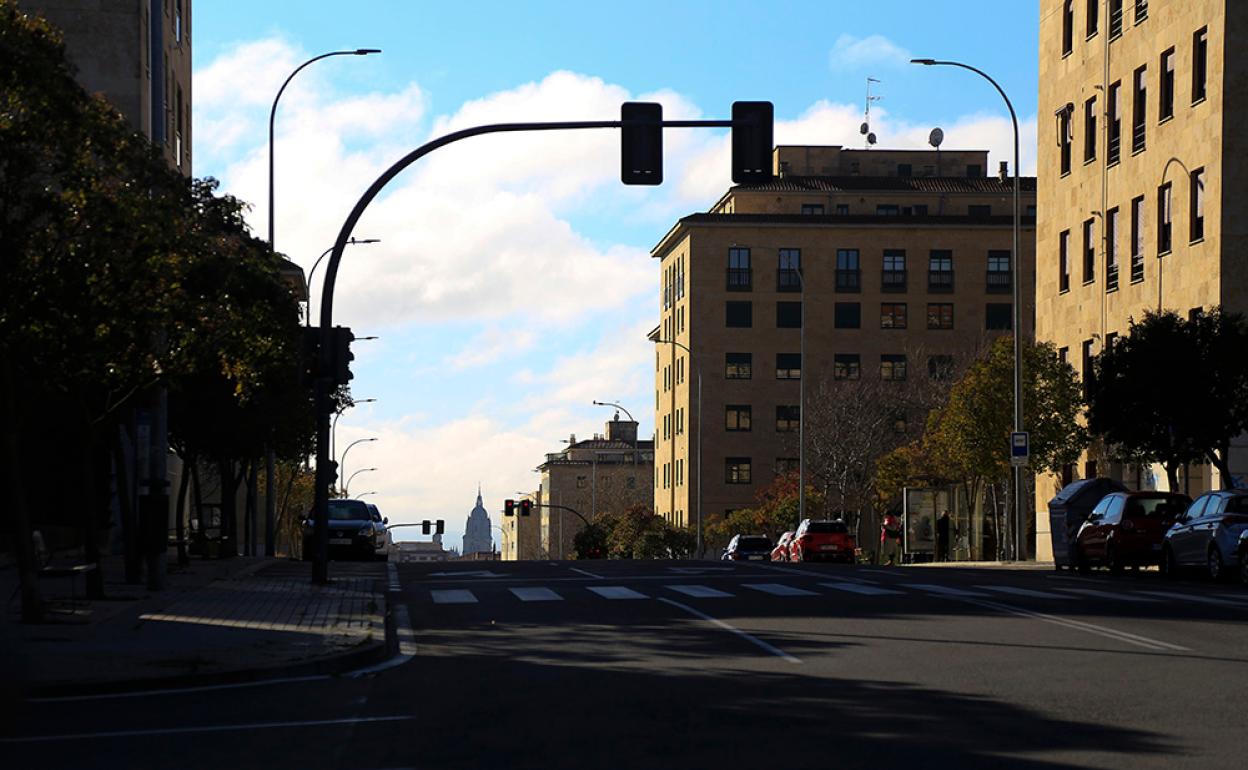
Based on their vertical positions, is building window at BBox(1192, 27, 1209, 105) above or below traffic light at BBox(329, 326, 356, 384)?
above

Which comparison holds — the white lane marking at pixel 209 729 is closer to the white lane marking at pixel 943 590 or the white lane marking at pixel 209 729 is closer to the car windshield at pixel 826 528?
the white lane marking at pixel 943 590

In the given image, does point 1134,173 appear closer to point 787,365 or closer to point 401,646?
point 401,646

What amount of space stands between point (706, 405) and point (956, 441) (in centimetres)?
6058

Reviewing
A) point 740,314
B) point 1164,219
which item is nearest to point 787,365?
point 740,314

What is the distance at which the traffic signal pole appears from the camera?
2361cm

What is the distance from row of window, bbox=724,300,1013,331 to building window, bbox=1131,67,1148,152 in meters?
61.8

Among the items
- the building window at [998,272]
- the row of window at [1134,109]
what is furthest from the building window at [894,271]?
the row of window at [1134,109]

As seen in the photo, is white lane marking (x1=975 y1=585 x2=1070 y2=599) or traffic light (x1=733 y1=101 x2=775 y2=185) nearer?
traffic light (x1=733 y1=101 x2=775 y2=185)

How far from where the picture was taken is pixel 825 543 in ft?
201

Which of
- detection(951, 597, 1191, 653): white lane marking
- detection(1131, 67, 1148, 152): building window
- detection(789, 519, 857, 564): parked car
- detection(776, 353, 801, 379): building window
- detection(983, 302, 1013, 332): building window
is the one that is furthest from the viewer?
→ detection(983, 302, 1013, 332): building window

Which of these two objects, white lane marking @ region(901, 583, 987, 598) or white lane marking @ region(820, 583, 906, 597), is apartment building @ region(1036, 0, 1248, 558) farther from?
white lane marking @ region(820, 583, 906, 597)

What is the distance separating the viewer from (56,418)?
39.0 m

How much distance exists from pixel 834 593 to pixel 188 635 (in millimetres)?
10017

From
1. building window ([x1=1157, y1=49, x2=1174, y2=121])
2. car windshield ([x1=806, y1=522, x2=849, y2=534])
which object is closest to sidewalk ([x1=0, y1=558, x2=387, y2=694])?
building window ([x1=1157, y1=49, x2=1174, y2=121])
